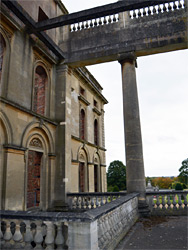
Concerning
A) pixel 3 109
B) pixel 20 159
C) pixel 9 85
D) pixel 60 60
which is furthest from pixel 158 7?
pixel 20 159

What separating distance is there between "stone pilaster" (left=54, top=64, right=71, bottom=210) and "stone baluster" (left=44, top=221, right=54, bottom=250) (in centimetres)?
704

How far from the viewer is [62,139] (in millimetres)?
11539

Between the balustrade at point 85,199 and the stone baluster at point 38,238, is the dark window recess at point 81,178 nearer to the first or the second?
the balustrade at point 85,199

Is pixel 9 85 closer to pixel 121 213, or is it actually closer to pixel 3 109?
pixel 3 109

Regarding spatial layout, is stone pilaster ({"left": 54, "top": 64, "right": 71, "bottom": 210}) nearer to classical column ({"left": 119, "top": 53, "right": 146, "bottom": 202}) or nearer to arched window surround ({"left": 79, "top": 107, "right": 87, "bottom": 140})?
classical column ({"left": 119, "top": 53, "right": 146, "bottom": 202})

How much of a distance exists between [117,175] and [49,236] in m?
49.2

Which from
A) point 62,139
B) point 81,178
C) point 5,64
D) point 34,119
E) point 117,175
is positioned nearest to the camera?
point 5,64

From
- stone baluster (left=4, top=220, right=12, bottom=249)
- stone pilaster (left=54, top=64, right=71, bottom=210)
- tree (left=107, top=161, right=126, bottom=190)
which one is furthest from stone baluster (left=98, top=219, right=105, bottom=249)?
tree (left=107, top=161, right=126, bottom=190)

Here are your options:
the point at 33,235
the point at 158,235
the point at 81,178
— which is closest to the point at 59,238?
the point at 33,235

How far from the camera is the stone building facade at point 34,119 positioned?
8203mm

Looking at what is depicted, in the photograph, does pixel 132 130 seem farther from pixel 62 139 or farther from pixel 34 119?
pixel 34 119

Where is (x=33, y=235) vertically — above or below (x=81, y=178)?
below

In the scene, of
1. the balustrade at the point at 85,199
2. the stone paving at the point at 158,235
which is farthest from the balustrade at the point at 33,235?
the balustrade at the point at 85,199

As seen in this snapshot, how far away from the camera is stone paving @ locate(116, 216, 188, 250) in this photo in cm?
A: 520
